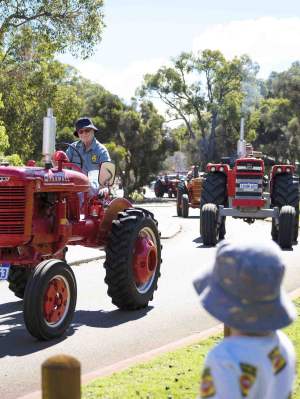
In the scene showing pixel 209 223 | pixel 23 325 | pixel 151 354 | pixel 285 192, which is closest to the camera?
pixel 151 354

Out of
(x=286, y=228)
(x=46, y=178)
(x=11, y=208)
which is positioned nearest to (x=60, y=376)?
(x=11, y=208)

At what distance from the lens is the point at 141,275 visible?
8.98 metres

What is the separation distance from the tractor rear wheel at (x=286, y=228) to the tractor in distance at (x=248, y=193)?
0.50 metres

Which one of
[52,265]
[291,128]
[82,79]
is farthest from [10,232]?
[82,79]

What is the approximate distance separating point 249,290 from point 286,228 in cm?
1364

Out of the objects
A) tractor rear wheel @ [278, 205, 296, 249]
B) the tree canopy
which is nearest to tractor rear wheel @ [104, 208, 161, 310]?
tractor rear wheel @ [278, 205, 296, 249]

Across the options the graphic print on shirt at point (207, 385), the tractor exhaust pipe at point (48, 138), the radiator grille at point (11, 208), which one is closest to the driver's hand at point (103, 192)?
the tractor exhaust pipe at point (48, 138)

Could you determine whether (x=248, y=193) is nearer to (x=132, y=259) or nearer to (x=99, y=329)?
(x=132, y=259)

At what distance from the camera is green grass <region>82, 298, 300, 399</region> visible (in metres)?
5.53

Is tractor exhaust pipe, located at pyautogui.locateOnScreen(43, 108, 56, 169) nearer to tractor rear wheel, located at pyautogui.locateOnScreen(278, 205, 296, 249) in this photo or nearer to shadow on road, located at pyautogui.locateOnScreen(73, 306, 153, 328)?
shadow on road, located at pyautogui.locateOnScreen(73, 306, 153, 328)

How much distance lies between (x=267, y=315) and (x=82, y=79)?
7728 cm

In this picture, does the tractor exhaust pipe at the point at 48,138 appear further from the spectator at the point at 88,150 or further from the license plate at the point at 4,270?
the license plate at the point at 4,270

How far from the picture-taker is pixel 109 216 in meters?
9.02

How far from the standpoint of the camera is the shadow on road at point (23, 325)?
24.0 ft
